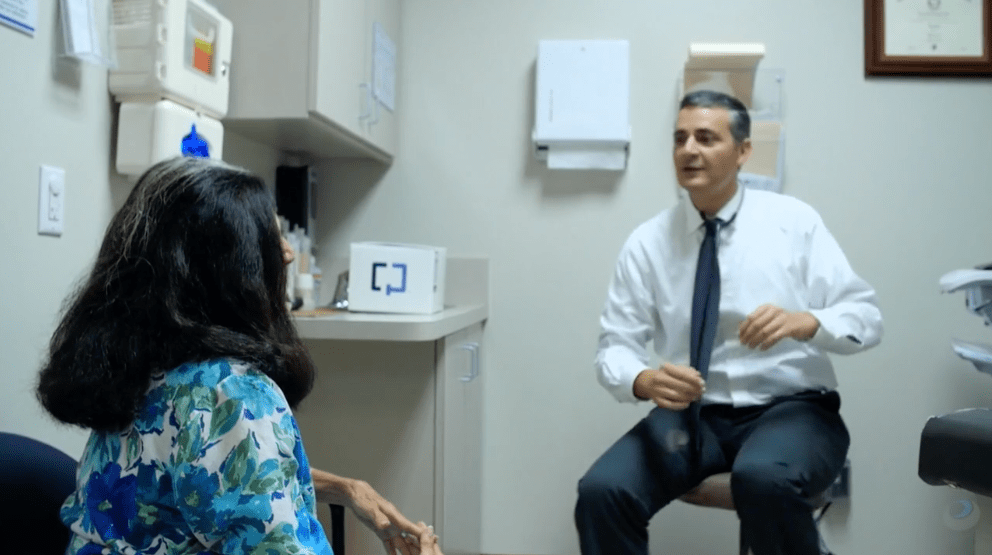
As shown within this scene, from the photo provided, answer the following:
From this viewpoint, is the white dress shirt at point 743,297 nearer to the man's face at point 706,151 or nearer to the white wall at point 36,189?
the man's face at point 706,151

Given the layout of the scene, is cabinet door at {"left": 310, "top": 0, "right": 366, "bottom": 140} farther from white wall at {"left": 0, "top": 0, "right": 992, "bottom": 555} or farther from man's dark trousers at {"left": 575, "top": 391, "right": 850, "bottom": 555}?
man's dark trousers at {"left": 575, "top": 391, "right": 850, "bottom": 555}

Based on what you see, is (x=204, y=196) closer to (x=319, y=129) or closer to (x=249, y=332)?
(x=249, y=332)

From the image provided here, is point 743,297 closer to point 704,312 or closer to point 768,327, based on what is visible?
point 704,312

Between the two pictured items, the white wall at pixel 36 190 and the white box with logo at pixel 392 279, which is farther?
the white box with logo at pixel 392 279

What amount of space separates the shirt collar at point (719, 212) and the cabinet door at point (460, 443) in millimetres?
630

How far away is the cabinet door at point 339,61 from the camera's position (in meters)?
1.92

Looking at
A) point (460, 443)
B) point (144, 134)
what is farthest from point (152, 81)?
point (460, 443)

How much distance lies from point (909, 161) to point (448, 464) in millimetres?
1637

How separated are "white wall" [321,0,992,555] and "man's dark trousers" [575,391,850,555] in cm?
67

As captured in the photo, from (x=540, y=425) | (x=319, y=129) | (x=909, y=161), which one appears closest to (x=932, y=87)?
(x=909, y=161)

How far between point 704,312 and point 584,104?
877mm

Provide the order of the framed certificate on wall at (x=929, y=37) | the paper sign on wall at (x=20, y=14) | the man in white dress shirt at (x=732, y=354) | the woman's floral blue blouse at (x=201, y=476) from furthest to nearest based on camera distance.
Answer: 1. the framed certificate on wall at (x=929, y=37)
2. the man in white dress shirt at (x=732, y=354)
3. the paper sign on wall at (x=20, y=14)
4. the woman's floral blue blouse at (x=201, y=476)

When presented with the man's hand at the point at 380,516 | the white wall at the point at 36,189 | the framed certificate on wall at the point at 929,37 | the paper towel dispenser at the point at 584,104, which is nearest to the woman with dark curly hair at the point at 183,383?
the man's hand at the point at 380,516

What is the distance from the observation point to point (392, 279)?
202cm
